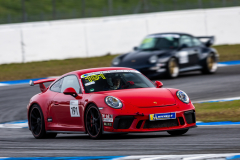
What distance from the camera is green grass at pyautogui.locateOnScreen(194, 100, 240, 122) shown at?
9.30m

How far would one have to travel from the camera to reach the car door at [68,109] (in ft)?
24.7

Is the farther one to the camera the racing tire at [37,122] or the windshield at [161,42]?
the windshield at [161,42]

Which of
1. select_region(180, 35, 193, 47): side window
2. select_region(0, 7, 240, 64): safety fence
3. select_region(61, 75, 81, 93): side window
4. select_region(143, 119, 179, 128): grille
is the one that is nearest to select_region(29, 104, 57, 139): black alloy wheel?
select_region(61, 75, 81, 93): side window

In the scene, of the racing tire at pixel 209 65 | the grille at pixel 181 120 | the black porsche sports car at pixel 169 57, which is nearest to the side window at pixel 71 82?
the grille at pixel 181 120

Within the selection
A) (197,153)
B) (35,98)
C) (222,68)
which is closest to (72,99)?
(35,98)

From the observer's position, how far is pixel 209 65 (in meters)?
18.5

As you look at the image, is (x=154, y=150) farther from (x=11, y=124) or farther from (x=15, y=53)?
(x=15, y=53)

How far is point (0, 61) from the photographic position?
21.8 metres

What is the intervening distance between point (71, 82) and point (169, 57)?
9171 millimetres

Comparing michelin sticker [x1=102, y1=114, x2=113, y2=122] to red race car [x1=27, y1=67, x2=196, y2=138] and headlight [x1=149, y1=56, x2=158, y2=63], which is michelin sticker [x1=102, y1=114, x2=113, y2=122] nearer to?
red race car [x1=27, y1=67, x2=196, y2=138]

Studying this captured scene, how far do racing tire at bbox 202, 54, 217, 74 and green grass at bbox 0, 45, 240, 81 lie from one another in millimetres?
4833

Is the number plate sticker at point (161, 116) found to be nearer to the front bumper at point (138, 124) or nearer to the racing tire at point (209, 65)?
the front bumper at point (138, 124)

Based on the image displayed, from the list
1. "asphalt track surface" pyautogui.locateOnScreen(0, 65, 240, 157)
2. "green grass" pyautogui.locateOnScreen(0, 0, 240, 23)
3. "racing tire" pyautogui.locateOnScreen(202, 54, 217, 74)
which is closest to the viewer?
"asphalt track surface" pyautogui.locateOnScreen(0, 65, 240, 157)

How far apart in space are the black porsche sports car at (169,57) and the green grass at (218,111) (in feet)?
17.6
